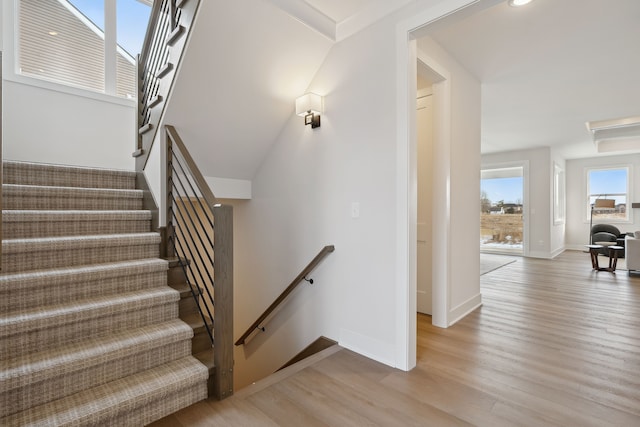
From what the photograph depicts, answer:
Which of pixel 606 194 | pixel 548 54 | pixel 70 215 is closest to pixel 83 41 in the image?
pixel 70 215

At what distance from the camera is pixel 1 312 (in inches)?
67.7

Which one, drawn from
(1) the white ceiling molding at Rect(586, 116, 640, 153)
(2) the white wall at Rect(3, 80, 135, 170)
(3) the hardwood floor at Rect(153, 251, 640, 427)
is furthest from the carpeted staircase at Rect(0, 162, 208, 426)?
(1) the white ceiling molding at Rect(586, 116, 640, 153)

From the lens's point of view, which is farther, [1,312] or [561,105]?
[561,105]

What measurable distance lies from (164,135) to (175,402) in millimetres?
2012

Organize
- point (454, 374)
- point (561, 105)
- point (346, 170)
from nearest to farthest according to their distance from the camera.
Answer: point (454, 374) → point (346, 170) → point (561, 105)

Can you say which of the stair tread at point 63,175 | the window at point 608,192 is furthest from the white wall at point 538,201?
the stair tread at point 63,175

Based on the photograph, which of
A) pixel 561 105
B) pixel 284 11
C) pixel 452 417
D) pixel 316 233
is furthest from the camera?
pixel 561 105

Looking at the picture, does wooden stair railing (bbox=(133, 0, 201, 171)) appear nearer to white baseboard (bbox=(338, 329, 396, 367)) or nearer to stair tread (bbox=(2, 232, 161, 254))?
stair tread (bbox=(2, 232, 161, 254))

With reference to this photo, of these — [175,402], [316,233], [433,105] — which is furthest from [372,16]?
[175,402]

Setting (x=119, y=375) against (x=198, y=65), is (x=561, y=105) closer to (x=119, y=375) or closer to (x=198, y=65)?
(x=198, y=65)

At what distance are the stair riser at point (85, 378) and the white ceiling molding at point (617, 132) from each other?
7.29 m

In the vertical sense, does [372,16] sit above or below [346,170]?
above

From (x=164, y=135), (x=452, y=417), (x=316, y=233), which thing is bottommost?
(x=452, y=417)

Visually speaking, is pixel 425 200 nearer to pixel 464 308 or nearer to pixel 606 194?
pixel 464 308
